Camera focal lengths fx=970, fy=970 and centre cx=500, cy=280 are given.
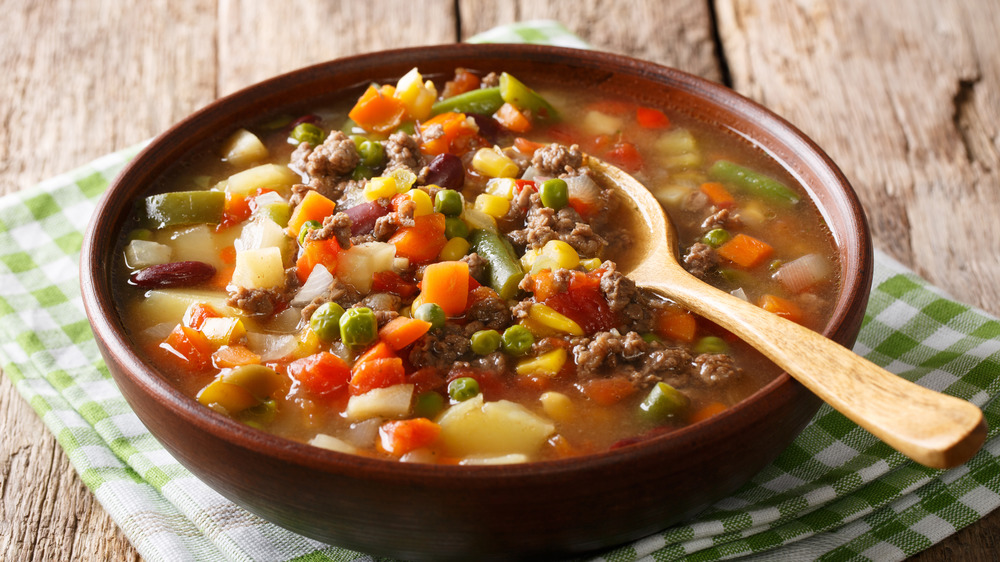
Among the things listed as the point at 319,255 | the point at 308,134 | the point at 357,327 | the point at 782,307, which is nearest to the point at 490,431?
the point at 357,327

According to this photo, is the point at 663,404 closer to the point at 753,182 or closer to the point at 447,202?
the point at 447,202

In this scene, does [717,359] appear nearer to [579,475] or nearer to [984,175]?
[579,475]

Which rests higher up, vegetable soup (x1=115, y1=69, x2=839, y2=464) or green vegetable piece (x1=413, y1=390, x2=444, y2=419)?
vegetable soup (x1=115, y1=69, x2=839, y2=464)

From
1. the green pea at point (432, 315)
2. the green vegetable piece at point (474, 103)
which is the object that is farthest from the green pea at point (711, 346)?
the green vegetable piece at point (474, 103)

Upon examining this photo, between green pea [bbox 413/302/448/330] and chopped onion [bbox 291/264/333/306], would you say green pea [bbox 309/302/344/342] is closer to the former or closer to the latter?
chopped onion [bbox 291/264/333/306]

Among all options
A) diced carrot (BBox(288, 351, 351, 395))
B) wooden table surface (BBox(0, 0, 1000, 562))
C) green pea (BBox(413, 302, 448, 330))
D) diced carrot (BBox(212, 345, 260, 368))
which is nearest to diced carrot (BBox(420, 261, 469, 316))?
green pea (BBox(413, 302, 448, 330))

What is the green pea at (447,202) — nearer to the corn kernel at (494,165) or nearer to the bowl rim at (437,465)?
the corn kernel at (494,165)
